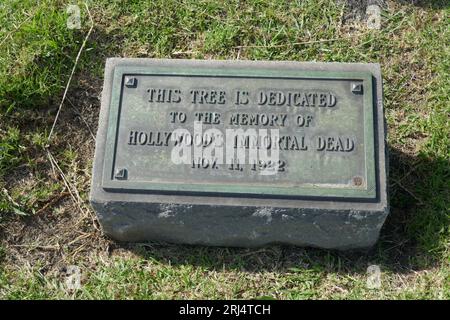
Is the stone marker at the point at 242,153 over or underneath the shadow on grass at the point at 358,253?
over

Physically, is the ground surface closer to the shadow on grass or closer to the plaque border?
the shadow on grass

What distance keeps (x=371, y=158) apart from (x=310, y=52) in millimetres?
1252

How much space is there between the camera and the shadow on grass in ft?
11.1

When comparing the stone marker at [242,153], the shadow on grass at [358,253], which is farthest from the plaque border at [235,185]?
the shadow on grass at [358,253]

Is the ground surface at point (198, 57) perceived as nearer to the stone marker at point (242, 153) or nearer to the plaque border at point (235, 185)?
the stone marker at point (242, 153)

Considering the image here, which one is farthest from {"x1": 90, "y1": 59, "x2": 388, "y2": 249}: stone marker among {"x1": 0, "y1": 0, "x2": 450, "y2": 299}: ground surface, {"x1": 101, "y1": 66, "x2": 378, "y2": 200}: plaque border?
{"x1": 0, "y1": 0, "x2": 450, "y2": 299}: ground surface

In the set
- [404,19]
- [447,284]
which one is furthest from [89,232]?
[404,19]

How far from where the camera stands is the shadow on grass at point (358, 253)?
133 inches

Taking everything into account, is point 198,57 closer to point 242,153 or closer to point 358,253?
point 242,153

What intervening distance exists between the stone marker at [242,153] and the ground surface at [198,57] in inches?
7.5

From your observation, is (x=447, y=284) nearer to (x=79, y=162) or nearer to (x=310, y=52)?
(x=310, y=52)

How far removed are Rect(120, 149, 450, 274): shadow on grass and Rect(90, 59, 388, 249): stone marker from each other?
0.09 meters

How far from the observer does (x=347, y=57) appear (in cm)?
410

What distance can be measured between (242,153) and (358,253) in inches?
34.8
